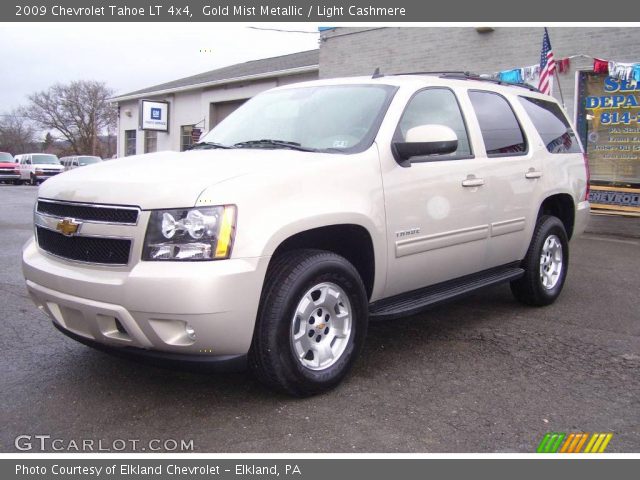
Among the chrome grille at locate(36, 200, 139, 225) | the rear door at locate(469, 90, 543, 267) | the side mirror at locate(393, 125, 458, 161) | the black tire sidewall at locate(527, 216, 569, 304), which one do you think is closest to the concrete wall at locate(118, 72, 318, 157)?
the black tire sidewall at locate(527, 216, 569, 304)

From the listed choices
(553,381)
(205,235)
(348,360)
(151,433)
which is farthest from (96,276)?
(553,381)

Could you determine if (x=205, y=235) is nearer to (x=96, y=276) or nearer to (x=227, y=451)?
(x=96, y=276)

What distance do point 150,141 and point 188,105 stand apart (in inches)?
168

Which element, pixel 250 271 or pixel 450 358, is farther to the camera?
pixel 450 358

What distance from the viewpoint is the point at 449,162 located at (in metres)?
4.31

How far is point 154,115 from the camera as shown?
83.1ft

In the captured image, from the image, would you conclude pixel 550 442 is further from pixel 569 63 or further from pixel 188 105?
pixel 188 105

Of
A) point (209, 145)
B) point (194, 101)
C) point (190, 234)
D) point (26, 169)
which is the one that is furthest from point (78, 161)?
point (190, 234)

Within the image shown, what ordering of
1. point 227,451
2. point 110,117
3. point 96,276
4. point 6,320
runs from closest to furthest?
point 227,451 < point 96,276 < point 6,320 < point 110,117

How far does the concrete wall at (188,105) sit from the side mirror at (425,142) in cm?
1520

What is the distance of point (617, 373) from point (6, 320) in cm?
→ 459

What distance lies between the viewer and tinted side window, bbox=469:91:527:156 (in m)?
4.82

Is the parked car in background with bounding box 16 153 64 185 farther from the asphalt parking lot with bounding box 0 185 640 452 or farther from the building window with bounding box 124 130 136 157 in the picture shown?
the asphalt parking lot with bounding box 0 185 640 452

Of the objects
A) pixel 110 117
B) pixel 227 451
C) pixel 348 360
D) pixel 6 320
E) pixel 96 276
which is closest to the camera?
pixel 227 451
